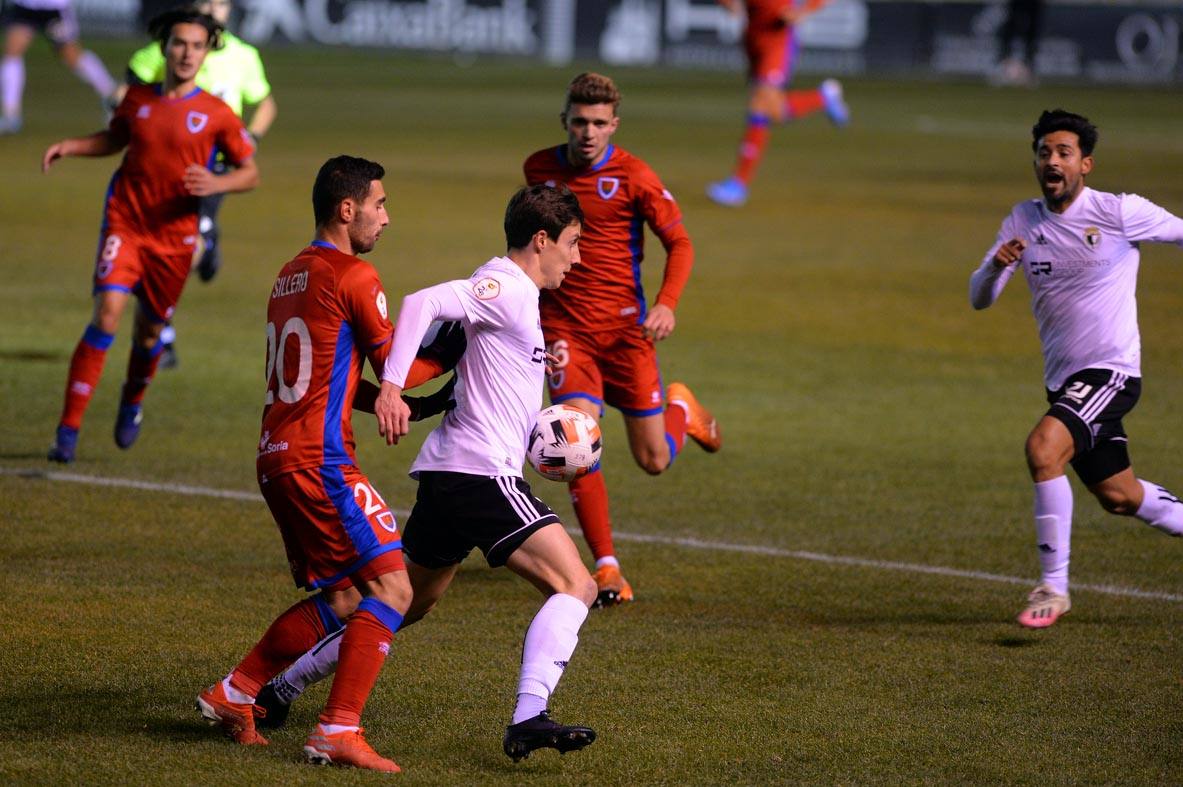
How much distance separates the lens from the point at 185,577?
7.98m

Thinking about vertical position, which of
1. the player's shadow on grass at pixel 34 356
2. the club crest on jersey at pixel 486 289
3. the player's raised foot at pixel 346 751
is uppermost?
the club crest on jersey at pixel 486 289

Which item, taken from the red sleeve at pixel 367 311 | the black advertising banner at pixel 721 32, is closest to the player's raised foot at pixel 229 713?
the red sleeve at pixel 367 311

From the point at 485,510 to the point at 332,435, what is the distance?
21.2 inches

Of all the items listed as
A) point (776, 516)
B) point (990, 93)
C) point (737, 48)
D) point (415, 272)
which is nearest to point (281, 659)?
point (776, 516)

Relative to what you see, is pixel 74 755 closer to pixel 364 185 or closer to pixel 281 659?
pixel 281 659

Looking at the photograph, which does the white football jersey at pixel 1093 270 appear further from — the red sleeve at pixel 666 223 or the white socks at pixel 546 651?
the white socks at pixel 546 651

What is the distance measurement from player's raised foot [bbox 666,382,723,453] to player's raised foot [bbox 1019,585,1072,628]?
2.42 m

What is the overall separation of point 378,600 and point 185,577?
8.71ft

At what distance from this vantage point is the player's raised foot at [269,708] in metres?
5.93

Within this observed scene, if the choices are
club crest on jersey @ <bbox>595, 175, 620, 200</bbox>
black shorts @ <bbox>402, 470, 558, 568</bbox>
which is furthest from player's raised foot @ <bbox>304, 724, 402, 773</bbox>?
club crest on jersey @ <bbox>595, 175, 620, 200</bbox>

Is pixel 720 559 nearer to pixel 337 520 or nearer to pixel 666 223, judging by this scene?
pixel 666 223

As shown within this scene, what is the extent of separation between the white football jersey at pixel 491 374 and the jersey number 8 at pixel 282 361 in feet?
1.39

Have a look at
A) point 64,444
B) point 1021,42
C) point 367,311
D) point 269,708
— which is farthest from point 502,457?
point 1021,42

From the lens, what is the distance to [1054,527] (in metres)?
7.61
